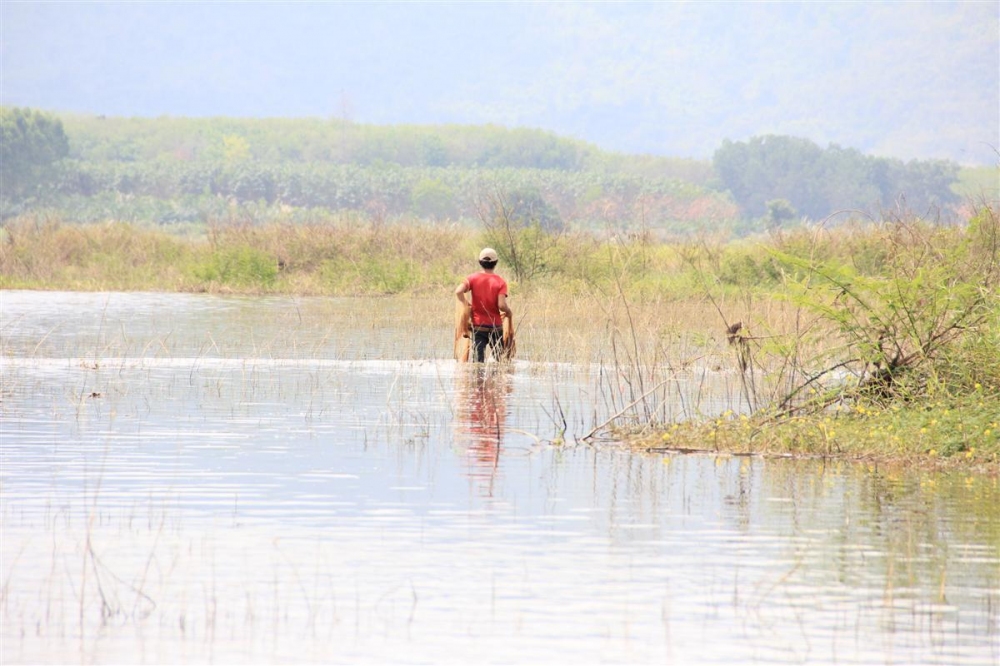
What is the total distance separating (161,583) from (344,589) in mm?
920

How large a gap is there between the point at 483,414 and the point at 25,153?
9468 centimetres

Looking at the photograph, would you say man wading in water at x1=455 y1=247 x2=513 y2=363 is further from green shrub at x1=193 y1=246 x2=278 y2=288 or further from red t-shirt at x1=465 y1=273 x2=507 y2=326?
green shrub at x1=193 y1=246 x2=278 y2=288

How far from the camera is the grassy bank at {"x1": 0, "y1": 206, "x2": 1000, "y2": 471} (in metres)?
13.3

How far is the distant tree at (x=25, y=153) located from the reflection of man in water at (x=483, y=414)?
285 feet

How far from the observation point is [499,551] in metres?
9.29

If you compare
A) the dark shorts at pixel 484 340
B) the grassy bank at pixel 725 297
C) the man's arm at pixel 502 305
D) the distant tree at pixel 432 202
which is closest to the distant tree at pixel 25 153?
the distant tree at pixel 432 202

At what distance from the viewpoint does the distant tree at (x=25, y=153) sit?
102m

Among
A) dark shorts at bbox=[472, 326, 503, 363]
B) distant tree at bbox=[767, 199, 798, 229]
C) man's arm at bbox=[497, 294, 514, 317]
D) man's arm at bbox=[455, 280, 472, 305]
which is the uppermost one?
distant tree at bbox=[767, 199, 798, 229]

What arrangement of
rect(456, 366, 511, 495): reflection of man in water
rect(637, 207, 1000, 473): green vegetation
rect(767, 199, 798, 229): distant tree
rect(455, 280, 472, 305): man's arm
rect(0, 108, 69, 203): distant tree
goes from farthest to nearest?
1. rect(767, 199, 798, 229): distant tree
2. rect(0, 108, 69, 203): distant tree
3. rect(455, 280, 472, 305): man's arm
4. rect(637, 207, 1000, 473): green vegetation
5. rect(456, 366, 511, 495): reflection of man in water

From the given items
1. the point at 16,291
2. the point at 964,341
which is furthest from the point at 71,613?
the point at 16,291

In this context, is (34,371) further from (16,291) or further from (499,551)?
(16,291)

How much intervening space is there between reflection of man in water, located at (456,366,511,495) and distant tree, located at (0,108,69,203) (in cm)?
8696

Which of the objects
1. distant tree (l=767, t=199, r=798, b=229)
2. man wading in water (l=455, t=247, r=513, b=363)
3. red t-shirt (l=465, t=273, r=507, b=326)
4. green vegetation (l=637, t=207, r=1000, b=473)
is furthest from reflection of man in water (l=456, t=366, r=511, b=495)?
distant tree (l=767, t=199, r=798, b=229)

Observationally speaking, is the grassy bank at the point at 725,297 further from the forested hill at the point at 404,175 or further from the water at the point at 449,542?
the forested hill at the point at 404,175
